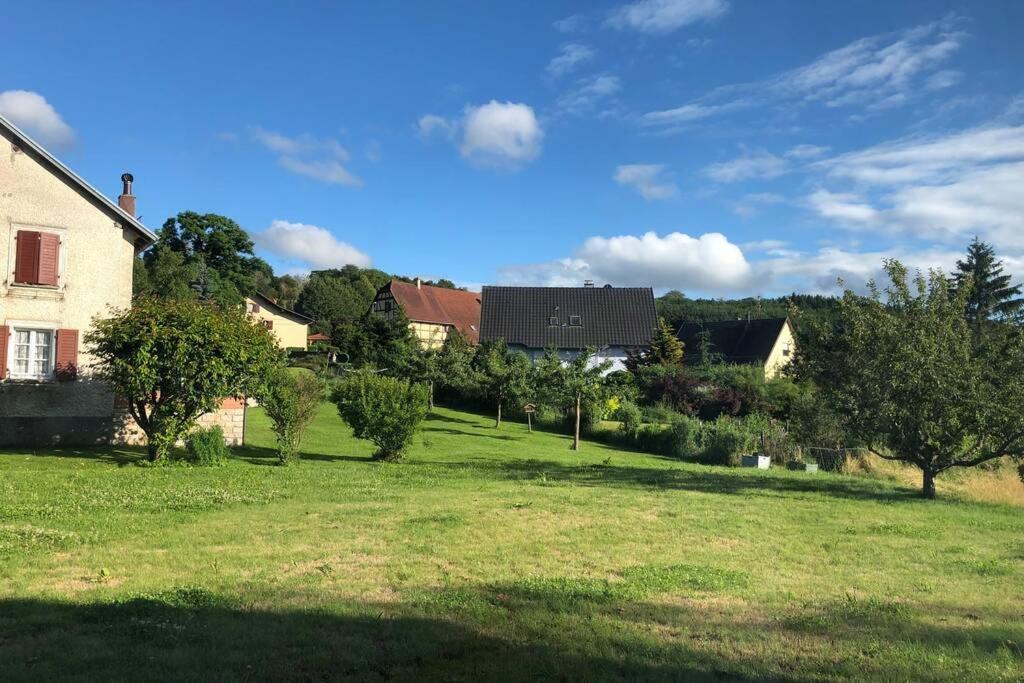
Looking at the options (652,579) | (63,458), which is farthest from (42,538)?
(63,458)

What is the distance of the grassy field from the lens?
4.58 meters

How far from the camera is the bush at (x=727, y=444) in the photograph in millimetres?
26125

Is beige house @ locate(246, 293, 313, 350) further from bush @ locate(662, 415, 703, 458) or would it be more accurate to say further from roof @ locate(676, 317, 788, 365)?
bush @ locate(662, 415, 703, 458)

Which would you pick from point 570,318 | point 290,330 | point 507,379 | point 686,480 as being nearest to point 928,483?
point 686,480

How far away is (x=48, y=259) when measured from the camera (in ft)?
61.3

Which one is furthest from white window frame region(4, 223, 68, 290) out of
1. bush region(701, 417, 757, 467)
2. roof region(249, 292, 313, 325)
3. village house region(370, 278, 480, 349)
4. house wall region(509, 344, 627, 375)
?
roof region(249, 292, 313, 325)

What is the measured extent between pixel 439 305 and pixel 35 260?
47645mm

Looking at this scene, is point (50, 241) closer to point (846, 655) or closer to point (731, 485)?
point (731, 485)

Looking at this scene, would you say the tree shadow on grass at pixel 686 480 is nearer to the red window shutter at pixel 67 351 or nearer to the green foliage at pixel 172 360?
the green foliage at pixel 172 360

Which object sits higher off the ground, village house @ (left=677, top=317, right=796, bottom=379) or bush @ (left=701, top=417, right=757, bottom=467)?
village house @ (left=677, top=317, right=796, bottom=379)

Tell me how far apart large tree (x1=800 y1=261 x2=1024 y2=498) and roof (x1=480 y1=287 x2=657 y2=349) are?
37.9 meters

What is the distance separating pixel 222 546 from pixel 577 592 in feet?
12.9

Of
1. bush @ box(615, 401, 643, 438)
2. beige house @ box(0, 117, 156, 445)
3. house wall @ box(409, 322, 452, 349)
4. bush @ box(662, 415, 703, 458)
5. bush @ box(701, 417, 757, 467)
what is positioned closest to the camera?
beige house @ box(0, 117, 156, 445)

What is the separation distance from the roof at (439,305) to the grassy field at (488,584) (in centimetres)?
4733
